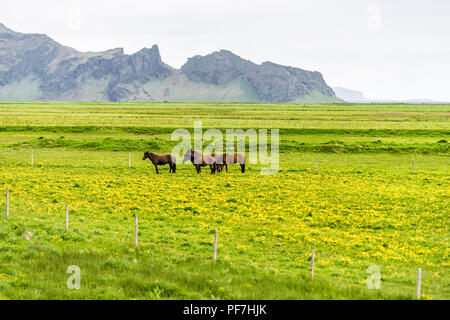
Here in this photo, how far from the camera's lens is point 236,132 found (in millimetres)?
77125

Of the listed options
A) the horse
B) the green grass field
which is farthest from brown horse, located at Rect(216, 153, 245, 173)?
the green grass field

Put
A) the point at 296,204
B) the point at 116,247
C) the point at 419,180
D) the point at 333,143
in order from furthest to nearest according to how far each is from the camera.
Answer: the point at 333,143 < the point at 419,180 < the point at 296,204 < the point at 116,247

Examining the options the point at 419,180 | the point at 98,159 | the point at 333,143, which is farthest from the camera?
the point at 333,143

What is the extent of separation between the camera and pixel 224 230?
21.5 meters

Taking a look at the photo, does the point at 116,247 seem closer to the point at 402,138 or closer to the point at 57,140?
the point at 57,140

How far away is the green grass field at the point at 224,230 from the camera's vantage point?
14117mm

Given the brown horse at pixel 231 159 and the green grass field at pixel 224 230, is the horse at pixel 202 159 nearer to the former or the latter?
the brown horse at pixel 231 159

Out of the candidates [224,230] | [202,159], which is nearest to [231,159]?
[202,159]

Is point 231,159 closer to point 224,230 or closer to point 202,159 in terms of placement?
point 202,159

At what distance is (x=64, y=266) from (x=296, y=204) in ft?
53.0

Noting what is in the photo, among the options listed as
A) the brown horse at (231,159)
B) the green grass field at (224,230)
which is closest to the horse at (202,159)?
the brown horse at (231,159)

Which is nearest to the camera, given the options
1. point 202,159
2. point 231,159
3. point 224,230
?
point 224,230

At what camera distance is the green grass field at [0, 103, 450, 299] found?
14117mm
